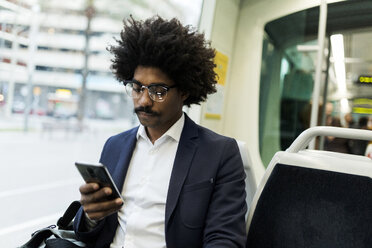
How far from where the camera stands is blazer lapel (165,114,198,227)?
4.59 feet

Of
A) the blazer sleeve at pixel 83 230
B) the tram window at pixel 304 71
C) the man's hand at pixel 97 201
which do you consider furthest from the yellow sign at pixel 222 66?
the man's hand at pixel 97 201

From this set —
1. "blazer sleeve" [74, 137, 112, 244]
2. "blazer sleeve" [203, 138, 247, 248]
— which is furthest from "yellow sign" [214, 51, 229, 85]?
"blazer sleeve" [74, 137, 112, 244]

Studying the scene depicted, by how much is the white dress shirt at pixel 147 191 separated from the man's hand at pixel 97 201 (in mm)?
186

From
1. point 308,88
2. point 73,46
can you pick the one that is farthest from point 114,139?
point 308,88

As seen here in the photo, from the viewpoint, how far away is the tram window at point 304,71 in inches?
153

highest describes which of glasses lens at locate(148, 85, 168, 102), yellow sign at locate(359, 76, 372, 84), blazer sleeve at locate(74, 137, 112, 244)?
yellow sign at locate(359, 76, 372, 84)

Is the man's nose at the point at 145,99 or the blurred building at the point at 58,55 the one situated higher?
the blurred building at the point at 58,55

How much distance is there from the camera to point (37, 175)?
2.45 metres

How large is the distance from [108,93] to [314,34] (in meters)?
2.42

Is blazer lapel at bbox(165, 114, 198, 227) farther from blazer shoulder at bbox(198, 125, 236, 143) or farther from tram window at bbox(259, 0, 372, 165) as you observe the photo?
tram window at bbox(259, 0, 372, 165)

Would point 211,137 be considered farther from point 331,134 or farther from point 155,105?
point 331,134

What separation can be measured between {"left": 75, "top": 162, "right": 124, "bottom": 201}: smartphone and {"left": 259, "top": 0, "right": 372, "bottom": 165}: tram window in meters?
3.18

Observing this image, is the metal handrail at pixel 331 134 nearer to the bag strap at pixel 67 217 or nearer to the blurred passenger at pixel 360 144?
the bag strap at pixel 67 217

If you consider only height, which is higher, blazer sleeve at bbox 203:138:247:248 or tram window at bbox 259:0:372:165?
tram window at bbox 259:0:372:165
